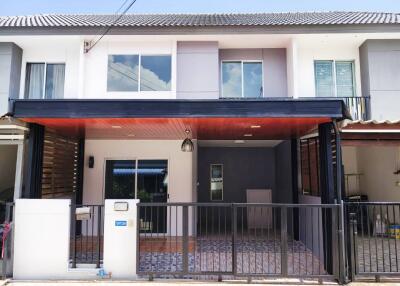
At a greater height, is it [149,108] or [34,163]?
[149,108]

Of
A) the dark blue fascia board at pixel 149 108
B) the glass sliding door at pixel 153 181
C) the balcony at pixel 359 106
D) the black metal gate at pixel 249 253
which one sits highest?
the balcony at pixel 359 106

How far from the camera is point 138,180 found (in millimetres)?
10141

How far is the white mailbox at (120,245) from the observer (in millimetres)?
5773

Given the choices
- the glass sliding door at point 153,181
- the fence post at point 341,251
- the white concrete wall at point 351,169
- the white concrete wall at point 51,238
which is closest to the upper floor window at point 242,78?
the glass sliding door at point 153,181

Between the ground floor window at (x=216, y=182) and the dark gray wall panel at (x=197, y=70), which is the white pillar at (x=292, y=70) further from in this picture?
the ground floor window at (x=216, y=182)

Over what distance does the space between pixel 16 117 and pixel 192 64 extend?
5966 millimetres

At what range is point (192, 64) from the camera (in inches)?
420

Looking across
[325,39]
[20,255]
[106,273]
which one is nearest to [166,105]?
[106,273]

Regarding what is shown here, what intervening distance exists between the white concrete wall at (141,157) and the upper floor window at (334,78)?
15.8ft

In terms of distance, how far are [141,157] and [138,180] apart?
684 mm

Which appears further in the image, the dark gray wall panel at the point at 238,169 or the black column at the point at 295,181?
the dark gray wall panel at the point at 238,169

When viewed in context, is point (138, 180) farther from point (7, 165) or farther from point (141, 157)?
point (7, 165)

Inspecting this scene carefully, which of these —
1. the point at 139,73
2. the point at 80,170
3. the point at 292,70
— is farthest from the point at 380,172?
the point at 80,170

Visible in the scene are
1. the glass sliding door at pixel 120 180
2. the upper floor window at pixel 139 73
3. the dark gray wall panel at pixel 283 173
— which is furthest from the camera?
the upper floor window at pixel 139 73
